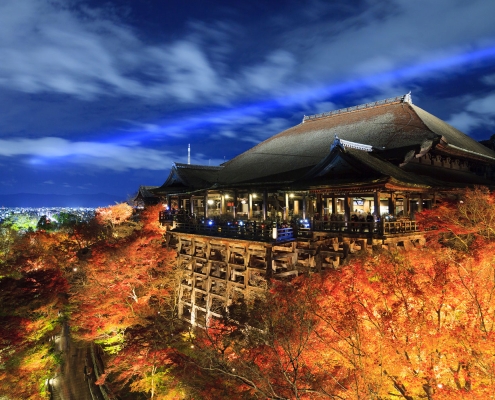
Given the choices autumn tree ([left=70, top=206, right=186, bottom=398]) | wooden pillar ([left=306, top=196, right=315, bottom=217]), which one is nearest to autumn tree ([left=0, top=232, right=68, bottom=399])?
autumn tree ([left=70, top=206, right=186, bottom=398])

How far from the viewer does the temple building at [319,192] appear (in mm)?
17828

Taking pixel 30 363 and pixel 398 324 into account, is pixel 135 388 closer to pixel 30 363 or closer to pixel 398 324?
pixel 30 363

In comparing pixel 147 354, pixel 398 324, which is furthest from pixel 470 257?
pixel 147 354

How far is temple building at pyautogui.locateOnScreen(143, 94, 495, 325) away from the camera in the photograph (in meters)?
17.8

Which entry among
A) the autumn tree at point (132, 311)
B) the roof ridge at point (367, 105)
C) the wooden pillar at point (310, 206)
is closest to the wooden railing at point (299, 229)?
the autumn tree at point (132, 311)

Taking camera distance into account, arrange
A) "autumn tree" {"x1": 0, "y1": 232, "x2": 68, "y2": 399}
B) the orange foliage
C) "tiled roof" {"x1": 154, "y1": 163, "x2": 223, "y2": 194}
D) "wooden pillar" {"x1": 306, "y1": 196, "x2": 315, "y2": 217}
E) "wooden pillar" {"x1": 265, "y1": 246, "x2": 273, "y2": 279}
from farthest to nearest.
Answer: the orange foliage
"tiled roof" {"x1": 154, "y1": 163, "x2": 223, "y2": 194}
"wooden pillar" {"x1": 306, "y1": 196, "x2": 315, "y2": 217}
"wooden pillar" {"x1": 265, "y1": 246, "x2": 273, "y2": 279}
"autumn tree" {"x1": 0, "y1": 232, "x2": 68, "y2": 399}

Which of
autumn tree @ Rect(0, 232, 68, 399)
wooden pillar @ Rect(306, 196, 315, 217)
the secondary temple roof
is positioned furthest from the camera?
wooden pillar @ Rect(306, 196, 315, 217)

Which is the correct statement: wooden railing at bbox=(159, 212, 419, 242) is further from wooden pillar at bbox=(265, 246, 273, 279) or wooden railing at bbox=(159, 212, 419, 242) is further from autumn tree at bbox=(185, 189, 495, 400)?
autumn tree at bbox=(185, 189, 495, 400)

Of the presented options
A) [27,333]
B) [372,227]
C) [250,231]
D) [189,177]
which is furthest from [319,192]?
[27,333]

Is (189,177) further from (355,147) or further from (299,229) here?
(355,147)

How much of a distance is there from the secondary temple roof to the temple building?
10 cm

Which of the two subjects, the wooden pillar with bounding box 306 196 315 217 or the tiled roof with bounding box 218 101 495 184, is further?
the wooden pillar with bounding box 306 196 315 217

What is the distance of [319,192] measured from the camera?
19.1 m

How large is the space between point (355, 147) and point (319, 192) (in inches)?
204
